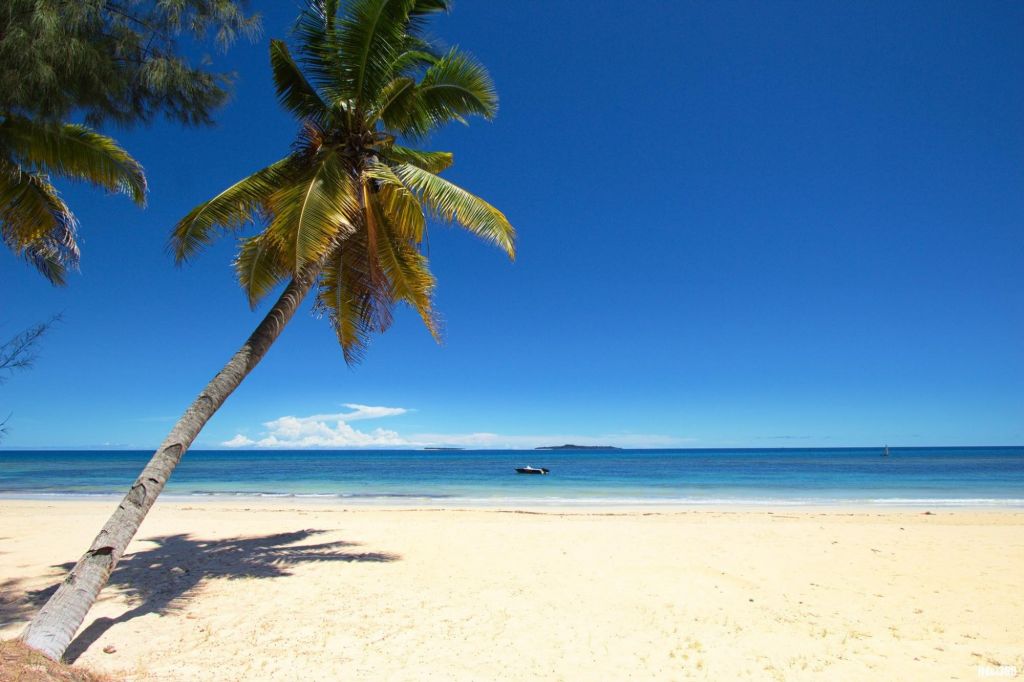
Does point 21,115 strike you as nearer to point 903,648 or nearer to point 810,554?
point 903,648

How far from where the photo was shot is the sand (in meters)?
4.62

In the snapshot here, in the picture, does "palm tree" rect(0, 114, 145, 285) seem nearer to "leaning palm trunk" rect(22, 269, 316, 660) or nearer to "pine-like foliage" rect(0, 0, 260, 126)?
"pine-like foliage" rect(0, 0, 260, 126)

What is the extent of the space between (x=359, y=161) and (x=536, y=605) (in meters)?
5.79

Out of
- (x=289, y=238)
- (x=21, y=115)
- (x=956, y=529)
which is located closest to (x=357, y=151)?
(x=289, y=238)

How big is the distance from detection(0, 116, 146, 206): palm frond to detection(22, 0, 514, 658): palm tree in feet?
2.41

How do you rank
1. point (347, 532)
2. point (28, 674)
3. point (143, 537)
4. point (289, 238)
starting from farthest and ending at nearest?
point (347, 532)
point (143, 537)
point (289, 238)
point (28, 674)

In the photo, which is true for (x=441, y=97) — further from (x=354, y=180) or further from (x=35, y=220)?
(x=35, y=220)

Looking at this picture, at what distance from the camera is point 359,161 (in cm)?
717

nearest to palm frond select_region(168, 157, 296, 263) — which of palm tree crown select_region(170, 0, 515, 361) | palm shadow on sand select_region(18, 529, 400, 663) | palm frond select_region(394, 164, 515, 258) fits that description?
palm tree crown select_region(170, 0, 515, 361)

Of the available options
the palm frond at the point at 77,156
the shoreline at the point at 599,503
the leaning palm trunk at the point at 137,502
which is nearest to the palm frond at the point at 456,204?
the leaning palm trunk at the point at 137,502

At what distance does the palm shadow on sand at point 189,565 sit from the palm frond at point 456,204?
16.0ft

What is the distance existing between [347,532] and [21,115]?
8.12 metres

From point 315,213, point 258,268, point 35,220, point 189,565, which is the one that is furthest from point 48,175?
point 189,565

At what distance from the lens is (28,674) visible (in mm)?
3406
